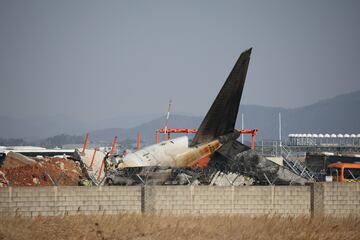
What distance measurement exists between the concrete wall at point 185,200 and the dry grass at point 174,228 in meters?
0.93

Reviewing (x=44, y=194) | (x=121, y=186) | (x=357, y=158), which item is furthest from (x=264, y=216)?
(x=357, y=158)

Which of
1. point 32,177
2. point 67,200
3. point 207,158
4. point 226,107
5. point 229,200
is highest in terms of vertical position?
point 226,107

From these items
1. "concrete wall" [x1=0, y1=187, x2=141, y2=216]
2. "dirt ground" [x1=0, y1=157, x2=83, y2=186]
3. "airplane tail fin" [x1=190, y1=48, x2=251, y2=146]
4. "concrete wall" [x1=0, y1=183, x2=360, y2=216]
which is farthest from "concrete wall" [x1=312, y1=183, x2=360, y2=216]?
"dirt ground" [x1=0, y1=157, x2=83, y2=186]

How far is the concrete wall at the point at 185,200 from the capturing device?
43072mm

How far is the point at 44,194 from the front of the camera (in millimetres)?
43219

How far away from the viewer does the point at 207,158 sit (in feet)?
179

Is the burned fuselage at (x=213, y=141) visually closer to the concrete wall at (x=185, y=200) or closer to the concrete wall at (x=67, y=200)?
the concrete wall at (x=185, y=200)

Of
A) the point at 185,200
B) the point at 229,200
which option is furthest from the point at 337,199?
the point at 185,200

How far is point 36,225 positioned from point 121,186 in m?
7.20

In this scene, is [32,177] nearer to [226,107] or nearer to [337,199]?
[226,107]

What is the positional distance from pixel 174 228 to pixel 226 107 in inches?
636

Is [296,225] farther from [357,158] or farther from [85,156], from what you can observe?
[357,158]

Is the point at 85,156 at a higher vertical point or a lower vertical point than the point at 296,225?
higher

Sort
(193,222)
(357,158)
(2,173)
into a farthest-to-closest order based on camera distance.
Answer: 1. (357,158)
2. (2,173)
3. (193,222)
